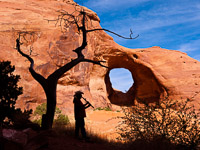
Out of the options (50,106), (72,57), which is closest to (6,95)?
(50,106)

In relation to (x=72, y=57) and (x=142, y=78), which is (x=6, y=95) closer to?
(x=72, y=57)

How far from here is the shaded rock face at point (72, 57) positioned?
43.7 ft

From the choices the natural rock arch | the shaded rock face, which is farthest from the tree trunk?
the natural rock arch

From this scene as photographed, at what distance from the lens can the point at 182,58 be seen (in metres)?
22.2

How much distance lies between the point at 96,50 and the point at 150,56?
21.2 feet

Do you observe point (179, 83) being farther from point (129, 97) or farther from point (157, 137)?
point (157, 137)

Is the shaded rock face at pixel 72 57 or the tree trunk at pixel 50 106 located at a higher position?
the shaded rock face at pixel 72 57

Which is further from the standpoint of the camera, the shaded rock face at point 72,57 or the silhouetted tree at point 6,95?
the shaded rock face at point 72,57

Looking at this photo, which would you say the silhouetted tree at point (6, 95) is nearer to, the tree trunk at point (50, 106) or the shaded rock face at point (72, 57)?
the tree trunk at point (50, 106)

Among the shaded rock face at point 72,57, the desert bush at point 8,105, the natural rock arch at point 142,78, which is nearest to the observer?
the desert bush at point 8,105

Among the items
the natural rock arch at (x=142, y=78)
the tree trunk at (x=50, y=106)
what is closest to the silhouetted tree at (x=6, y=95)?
the tree trunk at (x=50, y=106)

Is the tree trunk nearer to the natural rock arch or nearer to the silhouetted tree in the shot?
the silhouetted tree

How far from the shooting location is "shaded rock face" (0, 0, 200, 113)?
13.3 metres

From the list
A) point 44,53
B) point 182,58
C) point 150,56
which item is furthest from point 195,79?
point 44,53
